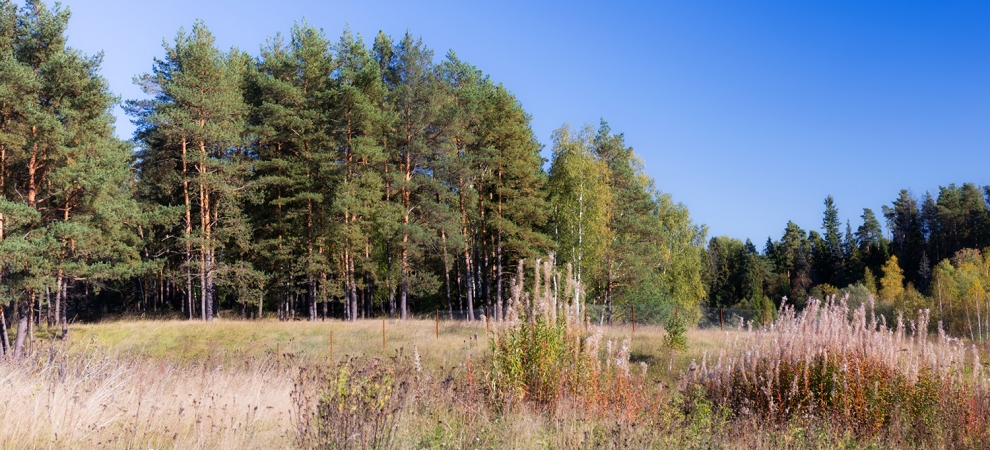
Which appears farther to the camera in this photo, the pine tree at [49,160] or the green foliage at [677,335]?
the pine tree at [49,160]

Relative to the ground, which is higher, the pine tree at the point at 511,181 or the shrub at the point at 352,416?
the pine tree at the point at 511,181

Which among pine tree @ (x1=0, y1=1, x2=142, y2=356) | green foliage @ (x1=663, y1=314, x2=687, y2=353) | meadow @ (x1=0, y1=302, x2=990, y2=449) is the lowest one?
green foliage @ (x1=663, y1=314, x2=687, y2=353)

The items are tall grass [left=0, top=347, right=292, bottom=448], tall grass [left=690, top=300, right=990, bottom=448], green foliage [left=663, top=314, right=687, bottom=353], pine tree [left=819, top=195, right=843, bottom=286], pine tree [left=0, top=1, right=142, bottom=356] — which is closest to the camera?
tall grass [left=0, top=347, right=292, bottom=448]

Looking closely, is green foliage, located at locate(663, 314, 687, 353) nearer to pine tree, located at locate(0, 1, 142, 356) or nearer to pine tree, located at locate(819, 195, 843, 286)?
pine tree, located at locate(0, 1, 142, 356)

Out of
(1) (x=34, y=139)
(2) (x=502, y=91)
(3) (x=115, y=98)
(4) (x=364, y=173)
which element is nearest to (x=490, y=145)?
(2) (x=502, y=91)

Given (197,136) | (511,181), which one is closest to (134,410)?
(197,136)

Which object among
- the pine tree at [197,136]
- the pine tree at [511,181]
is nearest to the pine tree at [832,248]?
the pine tree at [511,181]

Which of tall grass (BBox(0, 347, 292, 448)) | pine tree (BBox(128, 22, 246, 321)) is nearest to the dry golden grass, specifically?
tall grass (BBox(0, 347, 292, 448))

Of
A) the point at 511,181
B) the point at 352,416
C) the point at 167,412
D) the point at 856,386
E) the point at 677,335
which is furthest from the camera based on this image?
the point at 511,181

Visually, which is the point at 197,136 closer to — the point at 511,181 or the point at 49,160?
the point at 49,160

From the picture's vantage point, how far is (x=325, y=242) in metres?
27.5

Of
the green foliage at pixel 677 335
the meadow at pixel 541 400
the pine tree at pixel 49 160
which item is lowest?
the green foliage at pixel 677 335

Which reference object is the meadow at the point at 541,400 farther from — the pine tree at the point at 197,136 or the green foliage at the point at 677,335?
the pine tree at the point at 197,136

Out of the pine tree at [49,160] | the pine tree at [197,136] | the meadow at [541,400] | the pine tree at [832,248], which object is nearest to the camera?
the meadow at [541,400]
